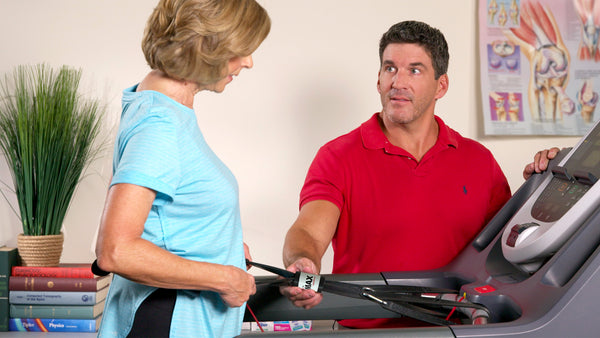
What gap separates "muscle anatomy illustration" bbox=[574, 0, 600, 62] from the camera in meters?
2.87

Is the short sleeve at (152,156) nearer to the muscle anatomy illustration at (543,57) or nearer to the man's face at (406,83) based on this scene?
the man's face at (406,83)

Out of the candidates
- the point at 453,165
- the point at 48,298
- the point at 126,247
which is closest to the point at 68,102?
the point at 48,298

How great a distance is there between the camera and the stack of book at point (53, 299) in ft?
8.41

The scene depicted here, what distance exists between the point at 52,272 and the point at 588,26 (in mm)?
2398

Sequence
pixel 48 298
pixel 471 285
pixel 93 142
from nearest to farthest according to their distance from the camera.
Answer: pixel 471 285
pixel 48 298
pixel 93 142

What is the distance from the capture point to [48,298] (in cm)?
257

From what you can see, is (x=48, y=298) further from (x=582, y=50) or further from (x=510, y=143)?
(x=582, y=50)

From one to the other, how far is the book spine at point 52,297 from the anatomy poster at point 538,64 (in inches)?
69.0

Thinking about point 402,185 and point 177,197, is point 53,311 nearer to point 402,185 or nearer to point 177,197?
point 402,185

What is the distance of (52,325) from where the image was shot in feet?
8.43

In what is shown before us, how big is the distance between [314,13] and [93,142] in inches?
41.6

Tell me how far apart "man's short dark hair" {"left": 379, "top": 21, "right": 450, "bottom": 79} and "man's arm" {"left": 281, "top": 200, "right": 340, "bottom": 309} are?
54 cm

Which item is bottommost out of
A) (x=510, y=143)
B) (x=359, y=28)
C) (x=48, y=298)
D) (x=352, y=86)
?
(x=48, y=298)

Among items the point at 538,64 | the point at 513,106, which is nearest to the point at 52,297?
the point at 513,106
